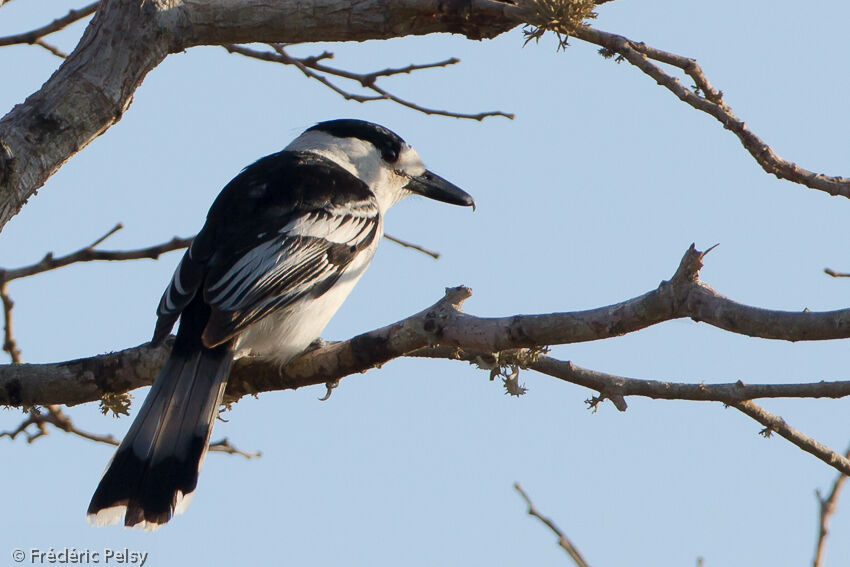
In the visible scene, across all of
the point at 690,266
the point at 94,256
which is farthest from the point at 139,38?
the point at 690,266

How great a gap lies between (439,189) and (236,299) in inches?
83.5

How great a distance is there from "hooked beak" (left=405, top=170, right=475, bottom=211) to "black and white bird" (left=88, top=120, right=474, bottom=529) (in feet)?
2.35

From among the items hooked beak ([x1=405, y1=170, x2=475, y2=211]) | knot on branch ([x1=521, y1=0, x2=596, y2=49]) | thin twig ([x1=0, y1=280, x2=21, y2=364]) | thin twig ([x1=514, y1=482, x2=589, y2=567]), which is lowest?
thin twig ([x1=514, y1=482, x2=589, y2=567])

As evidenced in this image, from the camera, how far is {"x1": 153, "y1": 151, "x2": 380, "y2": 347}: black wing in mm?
4289

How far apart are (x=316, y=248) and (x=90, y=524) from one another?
1.49 meters

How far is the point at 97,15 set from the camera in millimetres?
3986

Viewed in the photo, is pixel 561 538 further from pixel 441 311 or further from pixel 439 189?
pixel 439 189

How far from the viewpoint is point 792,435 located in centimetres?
357

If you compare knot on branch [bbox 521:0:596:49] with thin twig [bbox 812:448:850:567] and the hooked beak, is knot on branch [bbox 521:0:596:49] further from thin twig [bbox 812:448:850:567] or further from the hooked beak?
the hooked beak

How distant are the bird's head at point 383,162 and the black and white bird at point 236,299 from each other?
0.51 m

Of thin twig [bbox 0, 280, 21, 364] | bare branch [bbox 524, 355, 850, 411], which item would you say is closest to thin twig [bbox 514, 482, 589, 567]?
bare branch [bbox 524, 355, 850, 411]

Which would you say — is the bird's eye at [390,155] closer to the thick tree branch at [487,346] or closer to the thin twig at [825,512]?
the thick tree branch at [487,346]

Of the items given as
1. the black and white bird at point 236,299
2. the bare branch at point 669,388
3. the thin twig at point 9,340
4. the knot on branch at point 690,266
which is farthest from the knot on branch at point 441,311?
the thin twig at point 9,340

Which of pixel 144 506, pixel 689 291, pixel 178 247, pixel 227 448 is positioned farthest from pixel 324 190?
pixel 689 291
